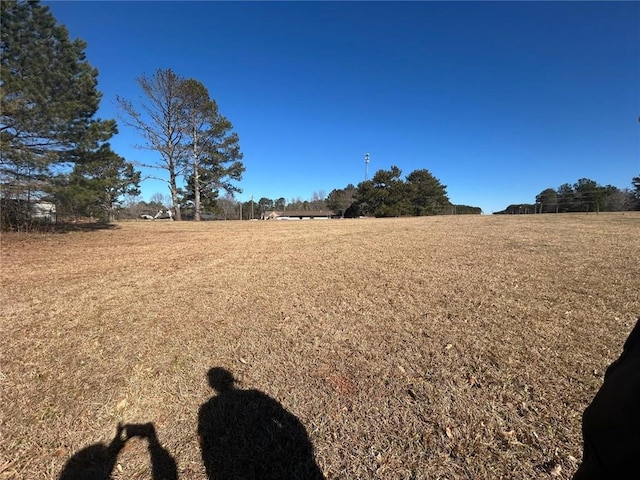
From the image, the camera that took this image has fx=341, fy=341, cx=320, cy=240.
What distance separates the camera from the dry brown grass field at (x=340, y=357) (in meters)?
2.45

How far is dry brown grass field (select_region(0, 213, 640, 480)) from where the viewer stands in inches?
96.4

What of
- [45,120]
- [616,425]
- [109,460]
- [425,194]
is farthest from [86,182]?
[425,194]

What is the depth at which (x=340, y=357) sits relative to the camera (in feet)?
Answer: 11.8

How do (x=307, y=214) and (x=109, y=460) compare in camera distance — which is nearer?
(x=109, y=460)

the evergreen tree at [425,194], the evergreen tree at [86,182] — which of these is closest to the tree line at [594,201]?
the evergreen tree at [425,194]

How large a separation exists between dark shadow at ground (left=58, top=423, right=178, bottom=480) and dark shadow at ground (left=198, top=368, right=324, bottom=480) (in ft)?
0.84

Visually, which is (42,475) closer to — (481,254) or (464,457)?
(464,457)

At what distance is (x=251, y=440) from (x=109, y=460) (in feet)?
3.29

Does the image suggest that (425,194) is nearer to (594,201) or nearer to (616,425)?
(594,201)

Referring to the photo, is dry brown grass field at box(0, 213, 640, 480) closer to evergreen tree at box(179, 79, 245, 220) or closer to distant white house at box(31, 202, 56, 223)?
distant white house at box(31, 202, 56, 223)

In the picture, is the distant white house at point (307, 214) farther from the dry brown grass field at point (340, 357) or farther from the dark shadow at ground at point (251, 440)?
the dark shadow at ground at point (251, 440)

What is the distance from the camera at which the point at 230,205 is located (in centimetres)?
7931

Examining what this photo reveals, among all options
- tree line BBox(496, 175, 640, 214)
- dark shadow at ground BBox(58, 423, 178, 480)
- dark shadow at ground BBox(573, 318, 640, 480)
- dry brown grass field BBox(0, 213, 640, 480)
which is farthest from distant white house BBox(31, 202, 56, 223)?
tree line BBox(496, 175, 640, 214)

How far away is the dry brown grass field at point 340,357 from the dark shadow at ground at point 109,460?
2.3 inches
